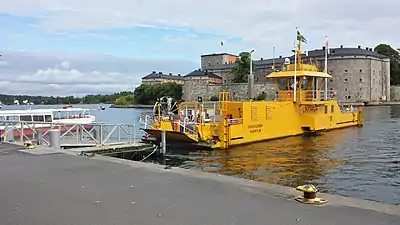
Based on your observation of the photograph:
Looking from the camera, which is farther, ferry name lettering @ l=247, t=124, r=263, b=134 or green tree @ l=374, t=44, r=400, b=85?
green tree @ l=374, t=44, r=400, b=85

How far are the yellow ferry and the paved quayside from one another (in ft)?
53.6

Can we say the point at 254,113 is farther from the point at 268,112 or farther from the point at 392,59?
the point at 392,59

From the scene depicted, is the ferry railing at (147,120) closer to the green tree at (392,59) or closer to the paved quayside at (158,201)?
the paved quayside at (158,201)

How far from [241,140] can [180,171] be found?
18.9m

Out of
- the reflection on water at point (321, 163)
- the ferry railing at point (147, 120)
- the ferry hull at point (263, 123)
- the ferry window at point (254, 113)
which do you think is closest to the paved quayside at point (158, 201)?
the reflection on water at point (321, 163)

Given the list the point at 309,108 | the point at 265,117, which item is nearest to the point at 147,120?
the point at 265,117

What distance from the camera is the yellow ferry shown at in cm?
2773

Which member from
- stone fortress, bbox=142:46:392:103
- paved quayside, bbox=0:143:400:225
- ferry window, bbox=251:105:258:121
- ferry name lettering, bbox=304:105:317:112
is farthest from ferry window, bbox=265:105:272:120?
stone fortress, bbox=142:46:392:103

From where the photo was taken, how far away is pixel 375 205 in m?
7.02

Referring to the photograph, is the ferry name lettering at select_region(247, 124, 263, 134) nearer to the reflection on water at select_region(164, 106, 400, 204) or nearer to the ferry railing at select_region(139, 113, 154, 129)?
the reflection on water at select_region(164, 106, 400, 204)

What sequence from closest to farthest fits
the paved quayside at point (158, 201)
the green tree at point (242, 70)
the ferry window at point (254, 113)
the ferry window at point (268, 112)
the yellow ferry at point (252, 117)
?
the paved quayside at point (158, 201), the yellow ferry at point (252, 117), the ferry window at point (254, 113), the ferry window at point (268, 112), the green tree at point (242, 70)

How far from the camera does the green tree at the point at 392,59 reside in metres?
146

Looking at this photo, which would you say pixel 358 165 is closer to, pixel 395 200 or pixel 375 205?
pixel 395 200

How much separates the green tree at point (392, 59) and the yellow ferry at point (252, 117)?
117031 millimetres
